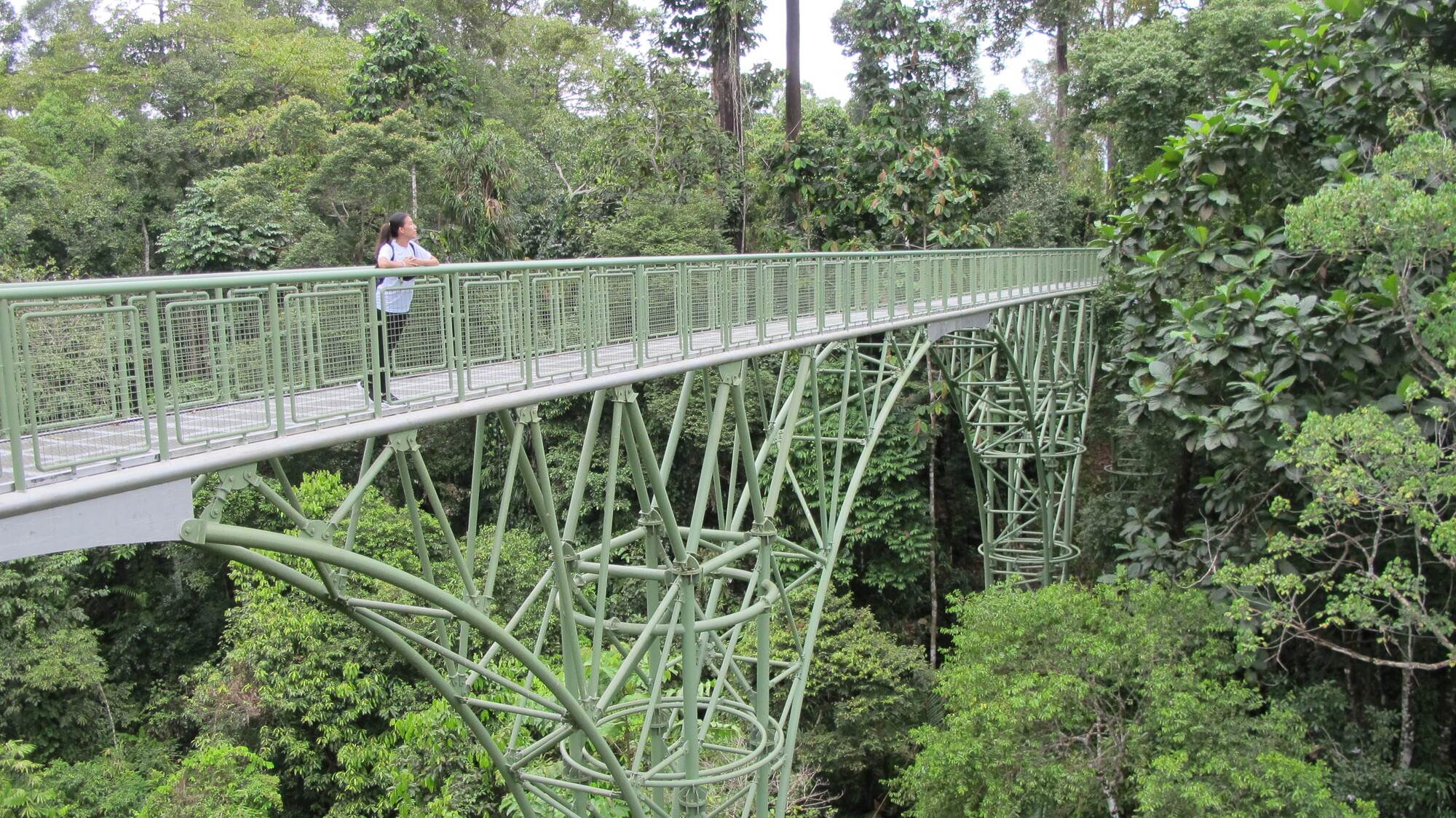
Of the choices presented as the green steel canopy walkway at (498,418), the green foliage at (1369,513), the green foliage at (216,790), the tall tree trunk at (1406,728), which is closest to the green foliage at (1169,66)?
the green steel canopy walkway at (498,418)

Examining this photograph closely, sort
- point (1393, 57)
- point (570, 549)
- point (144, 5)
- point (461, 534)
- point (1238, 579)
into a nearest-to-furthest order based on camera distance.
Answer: point (570, 549)
point (1238, 579)
point (1393, 57)
point (461, 534)
point (144, 5)

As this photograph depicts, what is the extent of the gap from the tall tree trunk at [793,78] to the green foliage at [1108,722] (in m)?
12.8

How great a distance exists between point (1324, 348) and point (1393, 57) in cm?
345

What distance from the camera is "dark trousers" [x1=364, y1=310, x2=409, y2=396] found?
5891 millimetres

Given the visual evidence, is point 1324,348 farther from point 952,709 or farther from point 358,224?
point 358,224

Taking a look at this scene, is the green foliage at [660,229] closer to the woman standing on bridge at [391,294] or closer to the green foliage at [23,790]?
the green foliage at [23,790]

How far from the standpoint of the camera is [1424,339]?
10047 mm

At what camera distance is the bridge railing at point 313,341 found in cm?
451

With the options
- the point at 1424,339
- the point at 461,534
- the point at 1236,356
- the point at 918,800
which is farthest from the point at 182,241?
the point at 1424,339

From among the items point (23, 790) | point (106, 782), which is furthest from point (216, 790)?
point (106, 782)

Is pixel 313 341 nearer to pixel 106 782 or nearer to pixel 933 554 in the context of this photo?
pixel 106 782

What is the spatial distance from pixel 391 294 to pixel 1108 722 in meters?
9.70

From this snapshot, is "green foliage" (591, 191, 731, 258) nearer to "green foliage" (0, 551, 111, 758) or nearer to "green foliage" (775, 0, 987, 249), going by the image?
"green foliage" (775, 0, 987, 249)

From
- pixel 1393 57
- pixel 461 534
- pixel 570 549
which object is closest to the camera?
pixel 570 549
